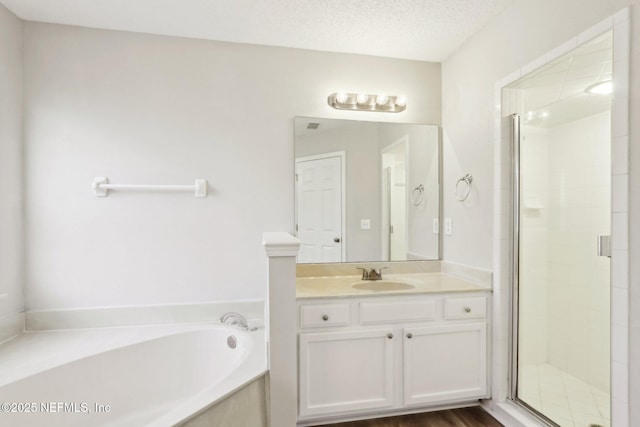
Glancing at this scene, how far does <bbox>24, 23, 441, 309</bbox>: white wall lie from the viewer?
213 cm

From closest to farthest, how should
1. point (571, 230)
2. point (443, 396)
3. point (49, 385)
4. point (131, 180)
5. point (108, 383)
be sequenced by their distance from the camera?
point (49, 385) → point (108, 383) → point (443, 396) → point (131, 180) → point (571, 230)

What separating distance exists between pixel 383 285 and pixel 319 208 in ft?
2.30

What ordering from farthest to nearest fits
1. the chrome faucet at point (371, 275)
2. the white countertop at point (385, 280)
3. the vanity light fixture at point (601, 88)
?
the chrome faucet at point (371, 275), the vanity light fixture at point (601, 88), the white countertop at point (385, 280)

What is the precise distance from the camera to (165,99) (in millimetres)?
2260

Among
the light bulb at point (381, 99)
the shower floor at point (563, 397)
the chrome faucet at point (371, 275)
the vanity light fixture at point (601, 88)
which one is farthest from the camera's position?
the light bulb at point (381, 99)

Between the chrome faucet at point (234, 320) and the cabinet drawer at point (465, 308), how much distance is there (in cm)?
125

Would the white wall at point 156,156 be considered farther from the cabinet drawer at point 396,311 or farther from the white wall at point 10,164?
the cabinet drawer at point 396,311

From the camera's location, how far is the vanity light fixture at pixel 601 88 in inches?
82.3

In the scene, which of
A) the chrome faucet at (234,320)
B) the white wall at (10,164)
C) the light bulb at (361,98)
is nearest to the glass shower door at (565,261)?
the light bulb at (361,98)

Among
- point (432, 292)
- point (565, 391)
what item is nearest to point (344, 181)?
point (432, 292)

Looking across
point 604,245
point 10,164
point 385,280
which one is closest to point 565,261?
point 604,245

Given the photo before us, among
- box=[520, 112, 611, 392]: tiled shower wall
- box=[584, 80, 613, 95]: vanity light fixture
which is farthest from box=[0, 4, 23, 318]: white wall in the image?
box=[584, 80, 613, 95]: vanity light fixture

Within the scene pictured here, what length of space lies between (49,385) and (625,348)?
250 centimetres

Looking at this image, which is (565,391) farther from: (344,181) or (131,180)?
(131,180)
